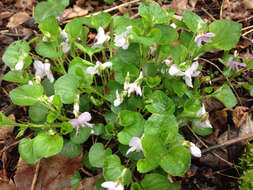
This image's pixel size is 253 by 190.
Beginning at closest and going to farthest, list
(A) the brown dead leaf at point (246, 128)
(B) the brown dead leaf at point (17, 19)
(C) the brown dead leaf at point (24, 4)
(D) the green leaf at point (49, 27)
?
(D) the green leaf at point (49, 27) < (A) the brown dead leaf at point (246, 128) < (B) the brown dead leaf at point (17, 19) < (C) the brown dead leaf at point (24, 4)

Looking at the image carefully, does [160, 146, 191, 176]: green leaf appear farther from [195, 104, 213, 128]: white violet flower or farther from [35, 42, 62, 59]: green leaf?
[35, 42, 62, 59]: green leaf

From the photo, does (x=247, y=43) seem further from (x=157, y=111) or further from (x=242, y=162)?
(x=157, y=111)

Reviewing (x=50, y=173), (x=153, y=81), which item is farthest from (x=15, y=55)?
(x=153, y=81)

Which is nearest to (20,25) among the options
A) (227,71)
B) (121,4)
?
(121,4)

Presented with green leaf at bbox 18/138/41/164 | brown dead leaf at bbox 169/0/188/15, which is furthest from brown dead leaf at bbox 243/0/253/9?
green leaf at bbox 18/138/41/164

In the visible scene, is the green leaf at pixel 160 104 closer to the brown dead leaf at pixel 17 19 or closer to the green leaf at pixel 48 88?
the green leaf at pixel 48 88

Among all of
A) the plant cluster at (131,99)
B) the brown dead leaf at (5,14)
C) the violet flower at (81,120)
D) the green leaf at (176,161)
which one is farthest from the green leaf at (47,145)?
the brown dead leaf at (5,14)
